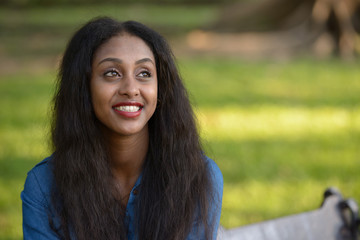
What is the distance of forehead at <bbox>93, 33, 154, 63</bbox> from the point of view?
210 cm

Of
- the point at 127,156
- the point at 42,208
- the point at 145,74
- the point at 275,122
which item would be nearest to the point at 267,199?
the point at 275,122

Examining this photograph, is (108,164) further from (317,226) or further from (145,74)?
(317,226)

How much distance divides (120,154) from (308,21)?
31.8ft

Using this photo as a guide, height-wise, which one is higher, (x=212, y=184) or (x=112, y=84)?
(x=112, y=84)

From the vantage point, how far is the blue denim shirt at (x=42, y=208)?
2070 mm

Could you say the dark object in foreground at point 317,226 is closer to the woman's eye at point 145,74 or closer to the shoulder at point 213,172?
the shoulder at point 213,172

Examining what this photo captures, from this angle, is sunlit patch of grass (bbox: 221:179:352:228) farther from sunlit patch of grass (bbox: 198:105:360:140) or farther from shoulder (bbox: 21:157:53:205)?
shoulder (bbox: 21:157:53:205)

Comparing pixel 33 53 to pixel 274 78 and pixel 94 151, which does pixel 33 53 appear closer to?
pixel 274 78

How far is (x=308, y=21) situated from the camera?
36.7ft

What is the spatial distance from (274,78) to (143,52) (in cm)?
683

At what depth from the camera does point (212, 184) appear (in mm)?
2293

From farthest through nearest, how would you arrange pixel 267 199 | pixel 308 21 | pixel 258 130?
1. pixel 308 21
2. pixel 258 130
3. pixel 267 199

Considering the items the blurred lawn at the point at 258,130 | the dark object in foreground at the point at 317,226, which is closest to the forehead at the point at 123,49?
the blurred lawn at the point at 258,130

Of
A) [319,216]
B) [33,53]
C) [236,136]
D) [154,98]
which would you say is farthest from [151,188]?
[33,53]
